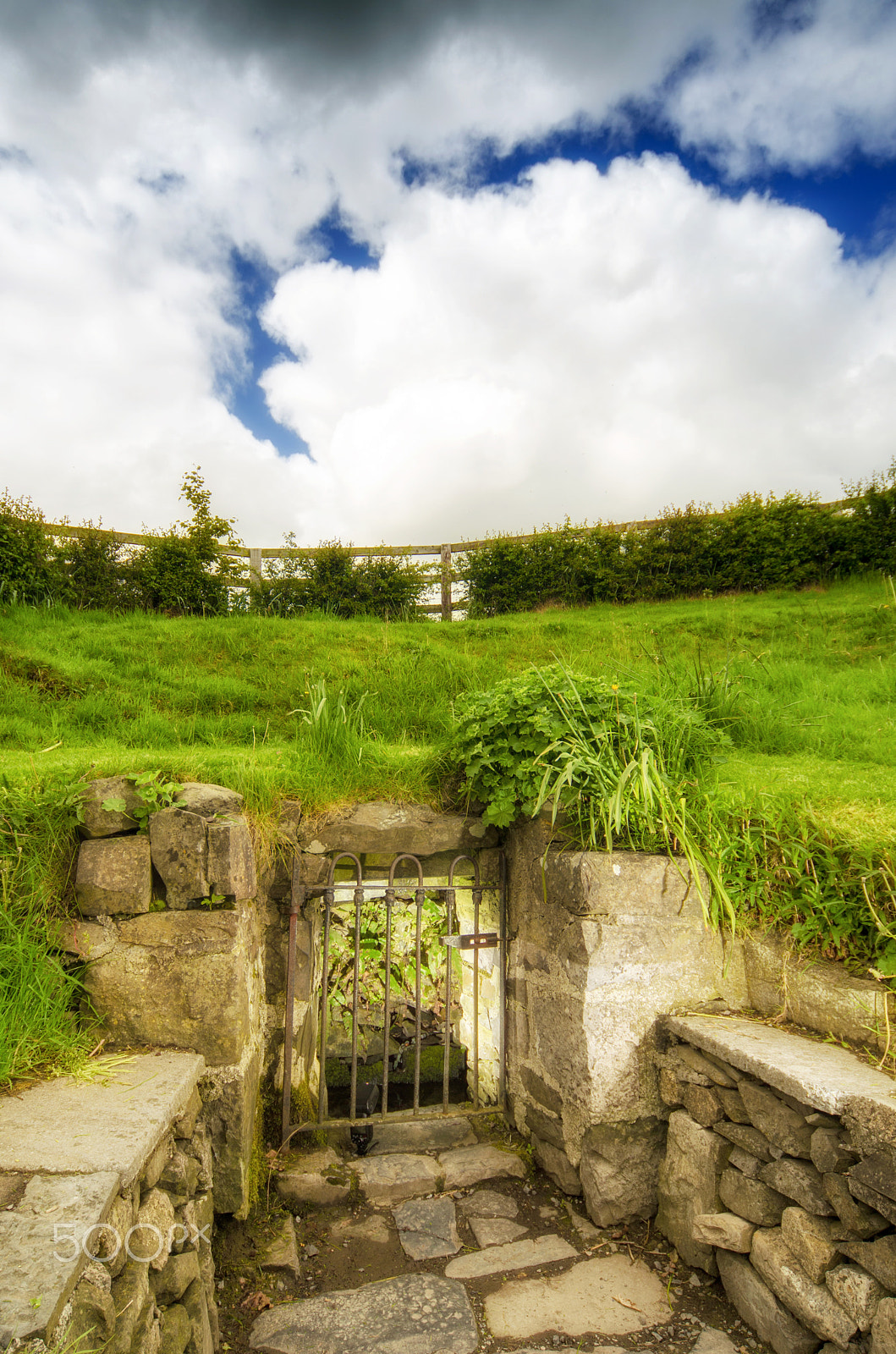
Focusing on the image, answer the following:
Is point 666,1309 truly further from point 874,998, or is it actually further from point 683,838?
point 683,838

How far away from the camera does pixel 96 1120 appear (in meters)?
2.03

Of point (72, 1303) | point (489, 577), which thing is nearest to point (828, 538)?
point (489, 577)

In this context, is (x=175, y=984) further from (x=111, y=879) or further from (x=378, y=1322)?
(x=378, y=1322)

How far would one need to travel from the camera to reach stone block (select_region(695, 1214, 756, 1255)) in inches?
96.7

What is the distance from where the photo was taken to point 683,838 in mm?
2965

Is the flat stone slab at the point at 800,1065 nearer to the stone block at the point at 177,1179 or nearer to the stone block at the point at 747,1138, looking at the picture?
the stone block at the point at 747,1138

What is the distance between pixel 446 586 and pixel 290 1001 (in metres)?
8.29

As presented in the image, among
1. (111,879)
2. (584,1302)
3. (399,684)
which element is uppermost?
(399,684)

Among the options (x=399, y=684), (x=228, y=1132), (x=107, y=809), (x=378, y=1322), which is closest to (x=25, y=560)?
(x=399, y=684)

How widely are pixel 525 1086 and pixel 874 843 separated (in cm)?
225

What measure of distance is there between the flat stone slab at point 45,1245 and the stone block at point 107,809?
137 centimetres

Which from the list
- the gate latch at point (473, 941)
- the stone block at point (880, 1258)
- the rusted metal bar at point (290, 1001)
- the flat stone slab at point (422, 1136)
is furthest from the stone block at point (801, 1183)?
the rusted metal bar at point (290, 1001)

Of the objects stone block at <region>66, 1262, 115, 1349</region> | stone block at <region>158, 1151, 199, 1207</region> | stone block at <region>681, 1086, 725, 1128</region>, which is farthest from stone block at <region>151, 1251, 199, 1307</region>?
stone block at <region>681, 1086, 725, 1128</region>

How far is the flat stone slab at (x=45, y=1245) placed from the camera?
130 cm
